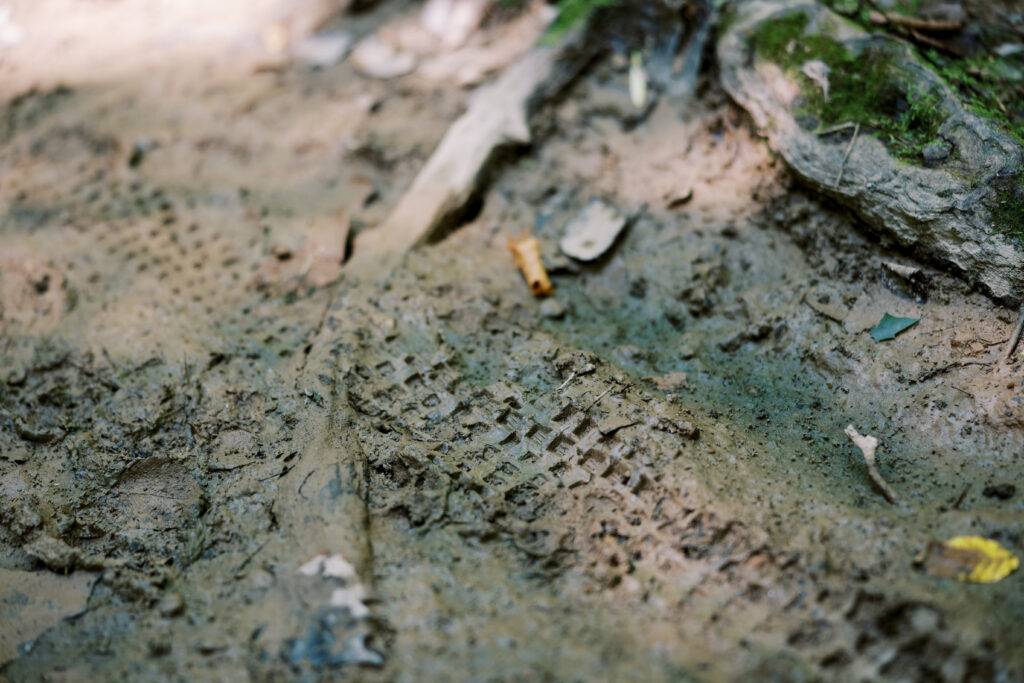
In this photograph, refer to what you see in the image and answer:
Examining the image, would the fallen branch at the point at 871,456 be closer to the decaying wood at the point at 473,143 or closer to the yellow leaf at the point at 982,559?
the yellow leaf at the point at 982,559

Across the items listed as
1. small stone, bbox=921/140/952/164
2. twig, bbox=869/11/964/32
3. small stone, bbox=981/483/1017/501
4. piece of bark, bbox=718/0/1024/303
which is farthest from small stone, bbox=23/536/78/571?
twig, bbox=869/11/964/32

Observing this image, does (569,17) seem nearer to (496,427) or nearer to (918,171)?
(918,171)

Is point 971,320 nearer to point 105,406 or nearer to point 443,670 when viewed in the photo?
point 443,670

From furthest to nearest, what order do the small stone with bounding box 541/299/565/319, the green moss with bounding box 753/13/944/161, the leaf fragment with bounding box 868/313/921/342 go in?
1. the small stone with bounding box 541/299/565/319
2. the green moss with bounding box 753/13/944/161
3. the leaf fragment with bounding box 868/313/921/342

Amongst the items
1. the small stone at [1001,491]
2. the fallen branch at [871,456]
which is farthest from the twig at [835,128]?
the small stone at [1001,491]

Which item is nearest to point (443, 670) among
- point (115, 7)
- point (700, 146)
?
point (700, 146)

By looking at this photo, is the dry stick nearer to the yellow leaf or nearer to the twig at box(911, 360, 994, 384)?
the twig at box(911, 360, 994, 384)

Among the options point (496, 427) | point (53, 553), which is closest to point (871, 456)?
point (496, 427)
